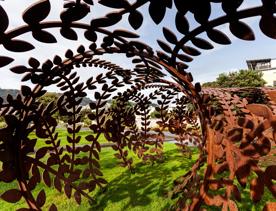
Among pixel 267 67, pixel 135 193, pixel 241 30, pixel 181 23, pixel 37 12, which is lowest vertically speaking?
pixel 135 193

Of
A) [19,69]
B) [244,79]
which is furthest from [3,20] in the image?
[244,79]

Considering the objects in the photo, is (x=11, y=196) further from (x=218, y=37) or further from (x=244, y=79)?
(x=244, y=79)

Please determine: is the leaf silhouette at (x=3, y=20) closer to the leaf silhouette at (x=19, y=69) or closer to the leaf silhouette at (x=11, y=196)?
the leaf silhouette at (x=19, y=69)

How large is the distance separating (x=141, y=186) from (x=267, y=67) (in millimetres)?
58877

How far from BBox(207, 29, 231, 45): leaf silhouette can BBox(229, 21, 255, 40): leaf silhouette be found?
7 centimetres

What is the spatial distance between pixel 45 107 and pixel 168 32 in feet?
5.85

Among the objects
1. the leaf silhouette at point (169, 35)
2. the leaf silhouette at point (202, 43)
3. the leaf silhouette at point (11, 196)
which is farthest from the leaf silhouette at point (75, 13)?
the leaf silhouette at point (11, 196)

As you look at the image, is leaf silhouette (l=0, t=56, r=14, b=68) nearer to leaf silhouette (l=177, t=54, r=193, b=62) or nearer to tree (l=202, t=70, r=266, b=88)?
leaf silhouette (l=177, t=54, r=193, b=62)

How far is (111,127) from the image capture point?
5.90 meters

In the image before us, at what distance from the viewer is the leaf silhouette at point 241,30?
850mm

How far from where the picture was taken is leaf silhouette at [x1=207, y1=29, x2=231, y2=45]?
96 centimetres

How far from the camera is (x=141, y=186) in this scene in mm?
5320

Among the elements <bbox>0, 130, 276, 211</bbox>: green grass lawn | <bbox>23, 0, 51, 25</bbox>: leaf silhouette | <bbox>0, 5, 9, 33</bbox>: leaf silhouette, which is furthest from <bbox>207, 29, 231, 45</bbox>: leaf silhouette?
<bbox>0, 130, 276, 211</bbox>: green grass lawn

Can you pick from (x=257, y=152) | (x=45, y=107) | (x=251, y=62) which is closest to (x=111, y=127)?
(x=45, y=107)
